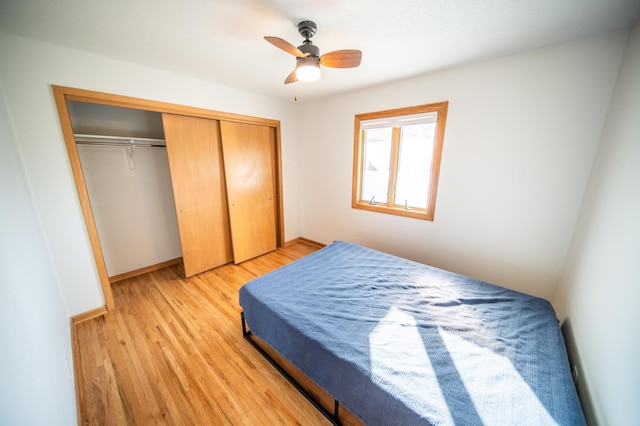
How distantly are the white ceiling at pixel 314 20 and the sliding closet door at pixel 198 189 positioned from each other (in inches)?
27.9

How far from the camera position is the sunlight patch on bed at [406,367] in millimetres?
922

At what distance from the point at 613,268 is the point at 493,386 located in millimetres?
864

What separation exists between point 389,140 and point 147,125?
313cm

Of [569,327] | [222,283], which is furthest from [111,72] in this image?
[569,327]

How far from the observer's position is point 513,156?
1.88m

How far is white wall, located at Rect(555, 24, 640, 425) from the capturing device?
2.82ft

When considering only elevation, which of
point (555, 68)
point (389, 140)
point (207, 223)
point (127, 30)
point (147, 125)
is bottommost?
point (207, 223)

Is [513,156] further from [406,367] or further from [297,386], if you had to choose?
[297,386]

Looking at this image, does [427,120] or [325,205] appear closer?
[427,120]

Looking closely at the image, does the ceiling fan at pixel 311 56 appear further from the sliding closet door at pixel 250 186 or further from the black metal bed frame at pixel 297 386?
the black metal bed frame at pixel 297 386

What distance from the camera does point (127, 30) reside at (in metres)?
1.48

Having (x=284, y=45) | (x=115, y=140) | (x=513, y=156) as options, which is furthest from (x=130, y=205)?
(x=513, y=156)

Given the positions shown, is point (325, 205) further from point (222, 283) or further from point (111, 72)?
point (111, 72)

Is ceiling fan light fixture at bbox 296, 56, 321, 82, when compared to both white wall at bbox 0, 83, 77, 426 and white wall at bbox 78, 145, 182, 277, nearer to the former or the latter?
white wall at bbox 0, 83, 77, 426
